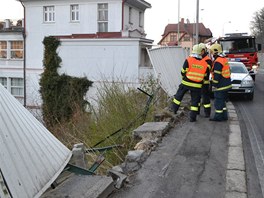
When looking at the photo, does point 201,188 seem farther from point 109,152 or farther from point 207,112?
point 207,112

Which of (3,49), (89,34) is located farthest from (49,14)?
(3,49)

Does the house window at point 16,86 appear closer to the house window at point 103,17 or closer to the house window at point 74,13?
the house window at point 74,13

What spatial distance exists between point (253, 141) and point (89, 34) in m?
28.5

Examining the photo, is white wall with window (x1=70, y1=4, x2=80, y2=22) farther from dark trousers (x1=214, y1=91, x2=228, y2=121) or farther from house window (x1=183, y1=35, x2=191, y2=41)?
house window (x1=183, y1=35, x2=191, y2=41)

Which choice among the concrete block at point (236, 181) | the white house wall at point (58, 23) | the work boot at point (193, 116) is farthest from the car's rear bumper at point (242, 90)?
the white house wall at point (58, 23)

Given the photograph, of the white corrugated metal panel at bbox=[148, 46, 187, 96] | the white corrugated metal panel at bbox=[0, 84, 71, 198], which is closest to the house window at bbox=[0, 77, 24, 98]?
the white corrugated metal panel at bbox=[148, 46, 187, 96]

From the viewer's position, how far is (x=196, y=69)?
841 cm

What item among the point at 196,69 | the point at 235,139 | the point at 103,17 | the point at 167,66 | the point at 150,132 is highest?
the point at 103,17

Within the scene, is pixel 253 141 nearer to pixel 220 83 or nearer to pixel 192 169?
pixel 220 83

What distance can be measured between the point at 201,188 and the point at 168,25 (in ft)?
328

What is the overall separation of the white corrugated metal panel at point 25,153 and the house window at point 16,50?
37145 mm

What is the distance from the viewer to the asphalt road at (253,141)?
15.1 feet

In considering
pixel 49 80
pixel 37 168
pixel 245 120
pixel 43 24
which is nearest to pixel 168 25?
pixel 43 24

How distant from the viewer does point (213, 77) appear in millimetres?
8914
